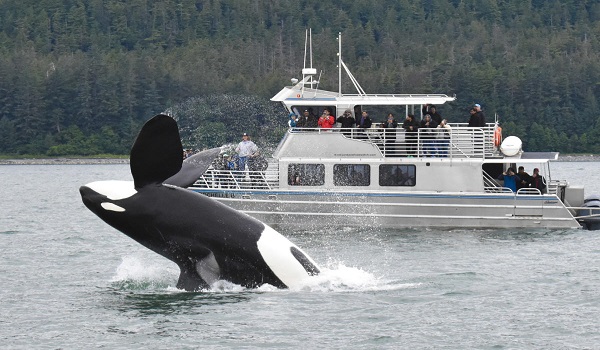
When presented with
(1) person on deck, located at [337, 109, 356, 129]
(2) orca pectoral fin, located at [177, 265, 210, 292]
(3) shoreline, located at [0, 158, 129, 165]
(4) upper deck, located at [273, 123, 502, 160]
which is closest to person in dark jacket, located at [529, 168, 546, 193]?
(4) upper deck, located at [273, 123, 502, 160]

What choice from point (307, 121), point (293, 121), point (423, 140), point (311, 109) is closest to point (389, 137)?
point (423, 140)

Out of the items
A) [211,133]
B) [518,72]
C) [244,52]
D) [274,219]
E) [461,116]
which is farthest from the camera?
→ [244,52]

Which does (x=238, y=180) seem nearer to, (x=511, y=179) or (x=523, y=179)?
(x=511, y=179)

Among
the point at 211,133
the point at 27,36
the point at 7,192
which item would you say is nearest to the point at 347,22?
the point at 27,36

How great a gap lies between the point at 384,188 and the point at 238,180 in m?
4.26

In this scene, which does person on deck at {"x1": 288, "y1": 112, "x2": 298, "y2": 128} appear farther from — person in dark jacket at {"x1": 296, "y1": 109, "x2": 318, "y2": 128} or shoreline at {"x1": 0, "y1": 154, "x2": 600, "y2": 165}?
shoreline at {"x1": 0, "y1": 154, "x2": 600, "y2": 165}

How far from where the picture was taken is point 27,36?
19012cm

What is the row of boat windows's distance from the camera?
34125 mm

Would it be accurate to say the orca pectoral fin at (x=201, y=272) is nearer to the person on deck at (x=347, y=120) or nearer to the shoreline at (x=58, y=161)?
the person on deck at (x=347, y=120)

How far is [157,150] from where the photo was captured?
1798 cm

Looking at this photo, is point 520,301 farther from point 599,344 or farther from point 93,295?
point 93,295

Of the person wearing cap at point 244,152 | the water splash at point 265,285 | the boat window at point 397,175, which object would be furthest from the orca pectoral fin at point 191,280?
the person wearing cap at point 244,152

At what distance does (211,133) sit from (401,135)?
232 ft

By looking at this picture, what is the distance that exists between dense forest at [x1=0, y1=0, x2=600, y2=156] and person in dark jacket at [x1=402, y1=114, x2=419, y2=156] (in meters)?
65.0
